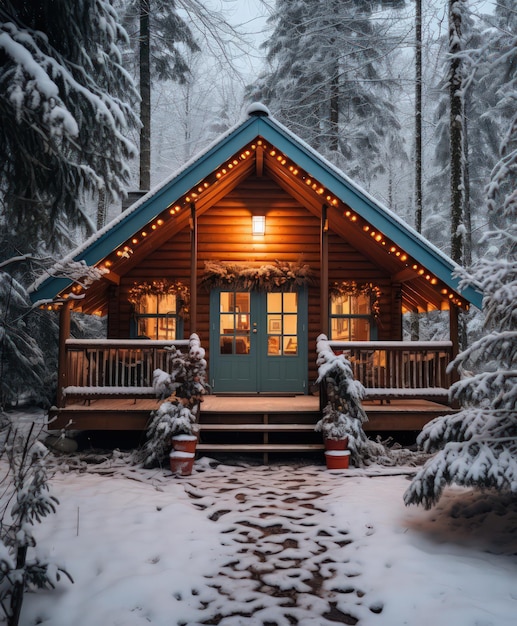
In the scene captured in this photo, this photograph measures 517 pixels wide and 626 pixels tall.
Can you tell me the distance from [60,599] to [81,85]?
176 inches

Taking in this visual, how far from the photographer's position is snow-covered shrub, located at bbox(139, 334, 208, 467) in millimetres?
6625

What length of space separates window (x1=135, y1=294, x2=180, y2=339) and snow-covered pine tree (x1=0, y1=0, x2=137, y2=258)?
4.56 m

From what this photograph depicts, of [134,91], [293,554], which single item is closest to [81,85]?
[134,91]

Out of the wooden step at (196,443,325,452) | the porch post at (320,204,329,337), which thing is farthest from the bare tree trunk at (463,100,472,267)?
the wooden step at (196,443,325,452)

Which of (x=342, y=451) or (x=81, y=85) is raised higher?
(x=81, y=85)

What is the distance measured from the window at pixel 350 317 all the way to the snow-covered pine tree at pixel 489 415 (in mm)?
5466

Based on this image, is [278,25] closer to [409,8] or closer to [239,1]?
[409,8]

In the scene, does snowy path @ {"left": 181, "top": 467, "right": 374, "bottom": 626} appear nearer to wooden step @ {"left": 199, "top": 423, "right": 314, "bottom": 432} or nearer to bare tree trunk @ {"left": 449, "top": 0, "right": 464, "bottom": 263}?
wooden step @ {"left": 199, "top": 423, "right": 314, "bottom": 432}

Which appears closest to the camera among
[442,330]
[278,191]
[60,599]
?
[60,599]

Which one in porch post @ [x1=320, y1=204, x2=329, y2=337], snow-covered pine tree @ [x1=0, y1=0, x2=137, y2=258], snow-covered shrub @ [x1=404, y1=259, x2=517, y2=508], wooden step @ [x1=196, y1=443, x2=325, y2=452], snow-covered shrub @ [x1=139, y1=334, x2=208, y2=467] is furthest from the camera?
porch post @ [x1=320, y1=204, x2=329, y2=337]

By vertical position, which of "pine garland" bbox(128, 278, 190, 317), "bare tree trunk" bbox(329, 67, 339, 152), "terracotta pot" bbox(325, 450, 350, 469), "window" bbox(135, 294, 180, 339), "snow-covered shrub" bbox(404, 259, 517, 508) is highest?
"bare tree trunk" bbox(329, 67, 339, 152)

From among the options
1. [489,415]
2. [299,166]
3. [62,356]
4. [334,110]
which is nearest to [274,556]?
[489,415]

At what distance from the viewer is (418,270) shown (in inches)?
308

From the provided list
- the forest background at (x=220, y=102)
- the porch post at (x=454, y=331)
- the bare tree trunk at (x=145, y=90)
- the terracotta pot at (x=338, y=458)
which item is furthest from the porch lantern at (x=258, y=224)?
the bare tree trunk at (x=145, y=90)
